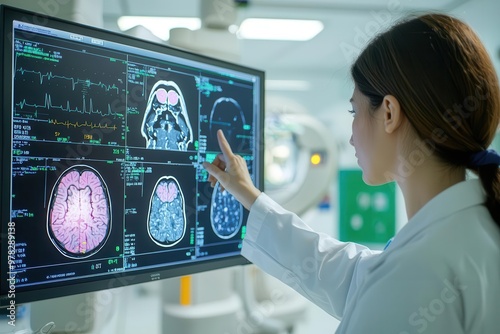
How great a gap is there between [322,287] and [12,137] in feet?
2.60

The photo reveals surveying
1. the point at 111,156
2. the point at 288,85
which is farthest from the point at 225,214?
the point at 288,85

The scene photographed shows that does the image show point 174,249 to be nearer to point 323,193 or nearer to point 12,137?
point 12,137

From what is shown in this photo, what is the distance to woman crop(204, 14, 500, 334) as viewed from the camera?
0.64m

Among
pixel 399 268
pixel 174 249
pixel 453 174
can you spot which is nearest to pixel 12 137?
pixel 174 249

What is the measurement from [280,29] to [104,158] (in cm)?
278

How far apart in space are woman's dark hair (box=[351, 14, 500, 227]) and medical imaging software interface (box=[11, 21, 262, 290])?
1.49ft

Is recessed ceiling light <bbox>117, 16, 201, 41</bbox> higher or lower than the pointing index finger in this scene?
higher

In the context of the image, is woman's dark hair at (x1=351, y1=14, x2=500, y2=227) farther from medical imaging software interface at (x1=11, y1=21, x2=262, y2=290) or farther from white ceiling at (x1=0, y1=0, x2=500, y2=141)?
medical imaging software interface at (x1=11, y1=21, x2=262, y2=290)

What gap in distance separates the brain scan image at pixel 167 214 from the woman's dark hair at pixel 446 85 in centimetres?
52

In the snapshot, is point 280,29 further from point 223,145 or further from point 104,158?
point 104,158

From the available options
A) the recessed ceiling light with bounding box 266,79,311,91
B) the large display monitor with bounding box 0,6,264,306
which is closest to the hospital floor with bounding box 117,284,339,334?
the large display monitor with bounding box 0,6,264,306

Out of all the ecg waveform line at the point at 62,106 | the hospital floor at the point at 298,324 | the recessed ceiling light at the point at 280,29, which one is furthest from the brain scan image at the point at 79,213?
the recessed ceiling light at the point at 280,29

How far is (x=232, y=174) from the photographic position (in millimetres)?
1052

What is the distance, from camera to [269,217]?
1.08 m
